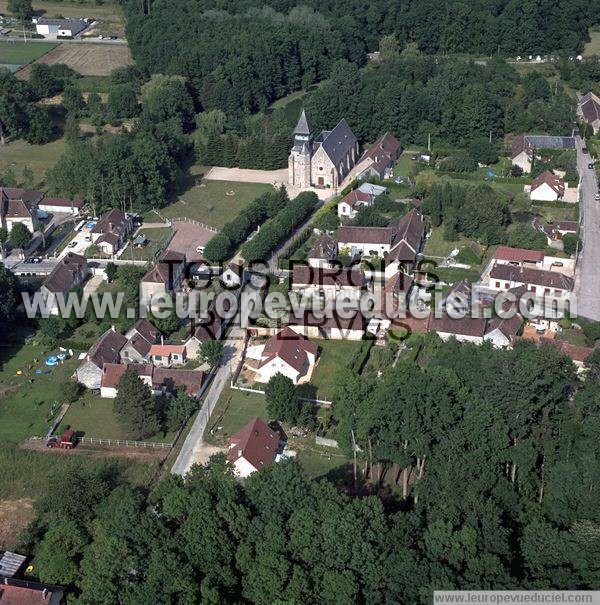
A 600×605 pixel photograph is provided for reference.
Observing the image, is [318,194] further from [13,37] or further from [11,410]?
[13,37]

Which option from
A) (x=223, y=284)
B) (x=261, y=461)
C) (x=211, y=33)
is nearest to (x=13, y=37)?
(x=211, y=33)

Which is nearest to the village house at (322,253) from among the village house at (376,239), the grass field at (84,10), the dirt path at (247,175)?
the village house at (376,239)

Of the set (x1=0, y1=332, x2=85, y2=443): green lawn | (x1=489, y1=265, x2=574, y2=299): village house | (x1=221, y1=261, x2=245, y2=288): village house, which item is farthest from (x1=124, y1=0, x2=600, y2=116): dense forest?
(x1=0, y1=332, x2=85, y2=443): green lawn

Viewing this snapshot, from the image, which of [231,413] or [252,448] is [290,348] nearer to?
[231,413]

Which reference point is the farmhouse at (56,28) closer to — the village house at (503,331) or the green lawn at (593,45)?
the green lawn at (593,45)

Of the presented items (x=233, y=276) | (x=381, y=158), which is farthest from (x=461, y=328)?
(x=381, y=158)

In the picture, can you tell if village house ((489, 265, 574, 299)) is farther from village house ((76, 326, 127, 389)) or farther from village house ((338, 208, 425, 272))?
village house ((76, 326, 127, 389))
